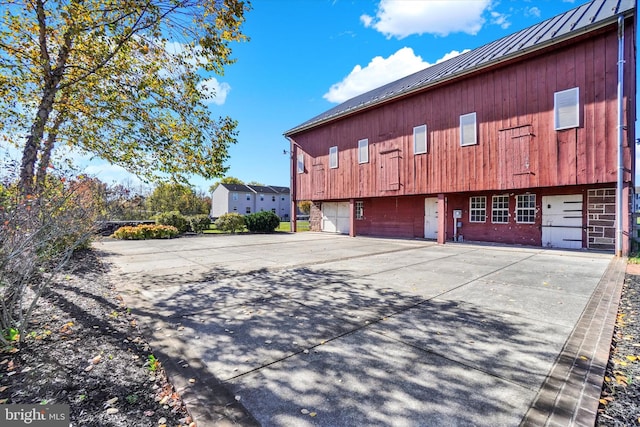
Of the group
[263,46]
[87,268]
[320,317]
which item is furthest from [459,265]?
[87,268]

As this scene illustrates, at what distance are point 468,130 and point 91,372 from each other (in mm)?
12911

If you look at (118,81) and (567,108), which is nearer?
(118,81)

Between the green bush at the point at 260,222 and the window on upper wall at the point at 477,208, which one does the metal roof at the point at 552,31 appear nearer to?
the window on upper wall at the point at 477,208

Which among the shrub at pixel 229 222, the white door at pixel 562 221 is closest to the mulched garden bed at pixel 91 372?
the white door at pixel 562 221

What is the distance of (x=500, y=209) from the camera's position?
12797mm

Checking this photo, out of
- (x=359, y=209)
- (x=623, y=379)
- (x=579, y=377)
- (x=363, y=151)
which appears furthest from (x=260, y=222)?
(x=623, y=379)

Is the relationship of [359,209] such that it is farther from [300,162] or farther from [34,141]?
[34,141]

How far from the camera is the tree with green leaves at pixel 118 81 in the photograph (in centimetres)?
512

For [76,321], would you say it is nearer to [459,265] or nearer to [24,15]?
[24,15]

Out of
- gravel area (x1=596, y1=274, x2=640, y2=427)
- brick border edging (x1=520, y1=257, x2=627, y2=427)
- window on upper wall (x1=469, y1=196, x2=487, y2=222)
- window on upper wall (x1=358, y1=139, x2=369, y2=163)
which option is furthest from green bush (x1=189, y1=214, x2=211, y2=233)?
gravel area (x1=596, y1=274, x2=640, y2=427)

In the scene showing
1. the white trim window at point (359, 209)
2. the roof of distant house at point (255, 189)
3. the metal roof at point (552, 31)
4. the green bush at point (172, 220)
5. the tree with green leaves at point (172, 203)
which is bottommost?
the green bush at point (172, 220)

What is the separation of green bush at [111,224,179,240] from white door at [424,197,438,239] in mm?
13543

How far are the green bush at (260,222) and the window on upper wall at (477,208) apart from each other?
12467 millimetres

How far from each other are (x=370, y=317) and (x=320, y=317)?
661 millimetres
